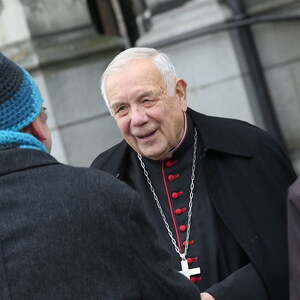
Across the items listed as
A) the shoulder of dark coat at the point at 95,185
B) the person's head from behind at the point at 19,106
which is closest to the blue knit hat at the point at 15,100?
the person's head from behind at the point at 19,106

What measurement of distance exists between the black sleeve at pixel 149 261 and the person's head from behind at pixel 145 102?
120 centimetres

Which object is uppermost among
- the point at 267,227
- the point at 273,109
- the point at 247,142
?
the point at 247,142

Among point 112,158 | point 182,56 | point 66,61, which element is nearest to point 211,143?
point 112,158

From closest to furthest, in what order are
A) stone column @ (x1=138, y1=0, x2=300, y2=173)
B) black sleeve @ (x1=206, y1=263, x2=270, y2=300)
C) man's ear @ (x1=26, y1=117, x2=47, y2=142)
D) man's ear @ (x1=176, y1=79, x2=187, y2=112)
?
man's ear @ (x1=26, y1=117, x2=47, y2=142), black sleeve @ (x1=206, y1=263, x2=270, y2=300), man's ear @ (x1=176, y1=79, x2=187, y2=112), stone column @ (x1=138, y1=0, x2=300, y2=173)

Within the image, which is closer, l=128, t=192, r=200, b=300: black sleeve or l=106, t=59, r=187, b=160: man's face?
l=128, t=192, r=200, b=300: black sleeve

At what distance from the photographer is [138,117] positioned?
11.0 ft

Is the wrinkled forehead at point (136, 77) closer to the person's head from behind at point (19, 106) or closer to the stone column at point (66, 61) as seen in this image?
the person's head from behind at point (19, 106)

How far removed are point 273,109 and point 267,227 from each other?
323cm

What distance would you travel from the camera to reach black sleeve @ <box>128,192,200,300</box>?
7.07 ft

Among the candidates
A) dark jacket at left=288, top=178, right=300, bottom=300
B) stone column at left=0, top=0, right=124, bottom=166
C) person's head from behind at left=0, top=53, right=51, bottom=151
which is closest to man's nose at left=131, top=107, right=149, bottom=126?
dark jacket at left=288, top=178, right=300, bottom=300

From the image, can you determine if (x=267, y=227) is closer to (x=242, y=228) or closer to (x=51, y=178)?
(x=242, y=228)

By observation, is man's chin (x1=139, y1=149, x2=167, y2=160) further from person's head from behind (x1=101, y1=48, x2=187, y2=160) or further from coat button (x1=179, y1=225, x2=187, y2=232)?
coat button (x1=179, y1=225, x2=187, y2=232)

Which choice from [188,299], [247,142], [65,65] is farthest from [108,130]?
[188,299]

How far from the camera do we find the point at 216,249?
3256 mm
